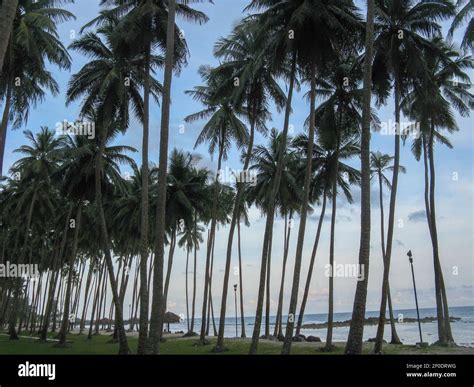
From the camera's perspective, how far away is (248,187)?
3609 cm

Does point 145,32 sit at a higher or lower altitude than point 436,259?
higher

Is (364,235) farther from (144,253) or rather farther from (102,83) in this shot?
(102,83)

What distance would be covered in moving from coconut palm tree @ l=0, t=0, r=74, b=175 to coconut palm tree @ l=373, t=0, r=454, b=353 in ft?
50.8

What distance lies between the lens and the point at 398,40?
72.4 ft

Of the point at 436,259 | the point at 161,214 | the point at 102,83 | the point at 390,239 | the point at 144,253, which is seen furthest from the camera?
the point at 436,259

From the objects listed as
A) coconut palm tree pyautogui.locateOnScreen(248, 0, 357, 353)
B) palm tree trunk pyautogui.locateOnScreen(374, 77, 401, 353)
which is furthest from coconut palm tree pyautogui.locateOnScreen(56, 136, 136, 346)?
palm tree trunk pyautogui.locateOnScreen(374, 77, 401, 353)

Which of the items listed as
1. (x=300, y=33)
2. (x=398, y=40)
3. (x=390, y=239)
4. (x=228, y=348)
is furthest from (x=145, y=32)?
(x=228, y=348)

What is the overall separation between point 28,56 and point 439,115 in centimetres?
2239

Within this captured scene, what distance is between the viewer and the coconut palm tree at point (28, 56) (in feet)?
70.8

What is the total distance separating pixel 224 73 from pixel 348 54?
8.34m

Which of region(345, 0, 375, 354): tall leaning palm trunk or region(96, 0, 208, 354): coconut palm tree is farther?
region(96, 0, 208, 354): coconut palm tree

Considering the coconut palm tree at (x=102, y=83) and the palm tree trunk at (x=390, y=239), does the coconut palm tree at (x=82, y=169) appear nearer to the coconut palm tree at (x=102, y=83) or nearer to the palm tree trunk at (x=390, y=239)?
the coconut palm tree at (x=102, y=83)

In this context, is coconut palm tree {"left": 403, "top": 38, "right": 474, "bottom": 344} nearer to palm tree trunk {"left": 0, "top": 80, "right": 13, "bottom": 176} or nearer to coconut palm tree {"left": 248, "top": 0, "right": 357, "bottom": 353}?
coconut palm tree {"left": 248, "top": 0, "right": 357, "bottom": 353}

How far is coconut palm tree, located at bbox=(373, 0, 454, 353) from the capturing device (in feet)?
71.7
